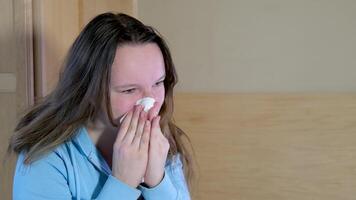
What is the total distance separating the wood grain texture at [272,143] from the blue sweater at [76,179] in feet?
1.25

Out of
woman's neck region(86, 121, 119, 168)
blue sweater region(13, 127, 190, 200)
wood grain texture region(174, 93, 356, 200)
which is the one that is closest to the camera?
blue sweater region(13, 127, 190, 200)

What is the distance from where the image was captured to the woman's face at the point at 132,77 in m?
0.79

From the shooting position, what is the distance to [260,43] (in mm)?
1242

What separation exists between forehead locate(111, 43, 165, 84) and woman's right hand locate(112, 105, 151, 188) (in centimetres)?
6

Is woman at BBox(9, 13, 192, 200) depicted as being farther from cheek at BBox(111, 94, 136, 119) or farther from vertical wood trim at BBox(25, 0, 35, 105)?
vertical wood trim at BBox(25, 0, 35, 105)

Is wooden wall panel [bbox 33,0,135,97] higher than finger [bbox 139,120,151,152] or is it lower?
higher

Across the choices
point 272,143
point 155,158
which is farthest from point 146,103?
point 272,143

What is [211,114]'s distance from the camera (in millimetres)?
1287

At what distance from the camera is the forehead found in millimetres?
792

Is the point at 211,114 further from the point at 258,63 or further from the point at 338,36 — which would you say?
the point at 338,36

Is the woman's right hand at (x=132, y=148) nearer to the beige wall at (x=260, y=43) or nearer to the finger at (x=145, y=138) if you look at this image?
the finger at (x=145, y=138)

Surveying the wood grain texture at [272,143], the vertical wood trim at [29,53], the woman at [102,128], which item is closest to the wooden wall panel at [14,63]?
the vertical wood trim at [29,53]

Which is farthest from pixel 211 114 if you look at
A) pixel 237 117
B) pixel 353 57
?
pixel 353 57

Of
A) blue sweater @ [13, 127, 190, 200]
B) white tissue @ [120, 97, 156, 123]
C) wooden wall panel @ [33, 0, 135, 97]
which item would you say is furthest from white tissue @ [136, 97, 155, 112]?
wooden wall panel @ [33, 0, 135, 97]
